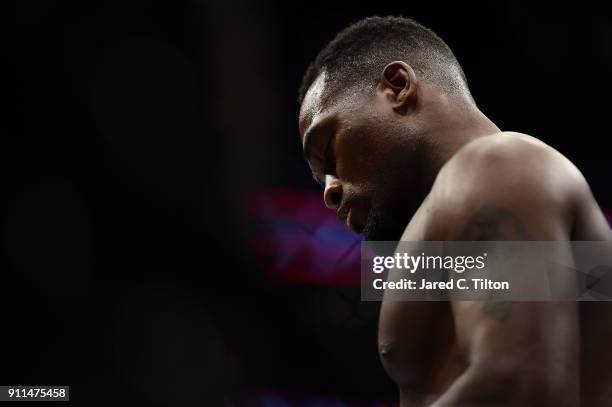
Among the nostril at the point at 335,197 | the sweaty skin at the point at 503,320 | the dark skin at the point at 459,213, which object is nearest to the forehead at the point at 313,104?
the dark skin at the point at 459,213

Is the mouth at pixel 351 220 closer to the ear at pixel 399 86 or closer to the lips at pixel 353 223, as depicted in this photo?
the lips at pixel 353 223

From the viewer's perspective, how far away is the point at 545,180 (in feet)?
2.46

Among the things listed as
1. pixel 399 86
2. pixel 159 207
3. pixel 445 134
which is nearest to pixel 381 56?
pixel 399 86

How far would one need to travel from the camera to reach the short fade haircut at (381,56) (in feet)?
3.43

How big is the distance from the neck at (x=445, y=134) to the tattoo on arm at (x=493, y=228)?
207mm

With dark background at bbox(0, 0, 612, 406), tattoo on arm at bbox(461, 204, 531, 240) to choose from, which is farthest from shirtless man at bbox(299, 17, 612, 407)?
dark background at bbox(0, 0, 612, 406)

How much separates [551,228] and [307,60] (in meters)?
1.85

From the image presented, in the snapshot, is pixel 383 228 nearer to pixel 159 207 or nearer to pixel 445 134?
pixel 445 134

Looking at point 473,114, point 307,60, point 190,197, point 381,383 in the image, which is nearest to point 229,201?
point 190,197

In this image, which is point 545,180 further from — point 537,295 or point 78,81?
point 78,81

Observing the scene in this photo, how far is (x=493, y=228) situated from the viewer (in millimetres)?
731

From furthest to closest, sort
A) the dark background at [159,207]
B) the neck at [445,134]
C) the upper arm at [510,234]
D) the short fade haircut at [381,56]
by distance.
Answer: the dark background at [159,207] → the short fade haircut at [381,56] → the neck at [445,134] → the upper arm at [510,234]

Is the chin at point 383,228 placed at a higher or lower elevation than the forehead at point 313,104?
lower

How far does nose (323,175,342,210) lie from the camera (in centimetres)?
105
